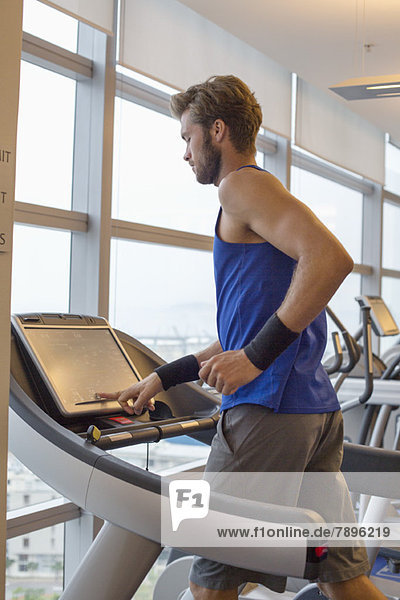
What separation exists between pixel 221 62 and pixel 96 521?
251 centimetres

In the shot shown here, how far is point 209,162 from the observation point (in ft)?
4.99

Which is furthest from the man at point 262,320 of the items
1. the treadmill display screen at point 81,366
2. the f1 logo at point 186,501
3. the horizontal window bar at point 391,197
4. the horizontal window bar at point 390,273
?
the horizontal window bar at point 391,197

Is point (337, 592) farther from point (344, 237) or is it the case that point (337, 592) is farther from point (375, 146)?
point (375, 146)

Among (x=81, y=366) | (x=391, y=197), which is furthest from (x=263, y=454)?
(x=391, y=197)

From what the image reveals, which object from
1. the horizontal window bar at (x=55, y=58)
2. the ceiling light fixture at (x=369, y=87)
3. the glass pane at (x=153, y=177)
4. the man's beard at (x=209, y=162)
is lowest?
the man's beard at (x=209, y=162)

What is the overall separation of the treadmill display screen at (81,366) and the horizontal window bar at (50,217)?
115 centimetres

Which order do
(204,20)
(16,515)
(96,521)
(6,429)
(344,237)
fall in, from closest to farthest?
(6,429)
(16,515)
(96,521)
(204,20)
(344,237)

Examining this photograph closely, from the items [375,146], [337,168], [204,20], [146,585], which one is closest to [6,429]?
[146,585]

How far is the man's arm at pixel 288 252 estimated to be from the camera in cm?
129

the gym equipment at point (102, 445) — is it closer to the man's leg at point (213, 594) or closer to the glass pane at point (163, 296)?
the man's leg at point (213, 594)

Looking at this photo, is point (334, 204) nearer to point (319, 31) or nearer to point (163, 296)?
point (319, 31)

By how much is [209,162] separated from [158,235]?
80.5 inches

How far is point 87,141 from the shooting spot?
3.17 meters

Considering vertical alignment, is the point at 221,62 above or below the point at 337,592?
above
